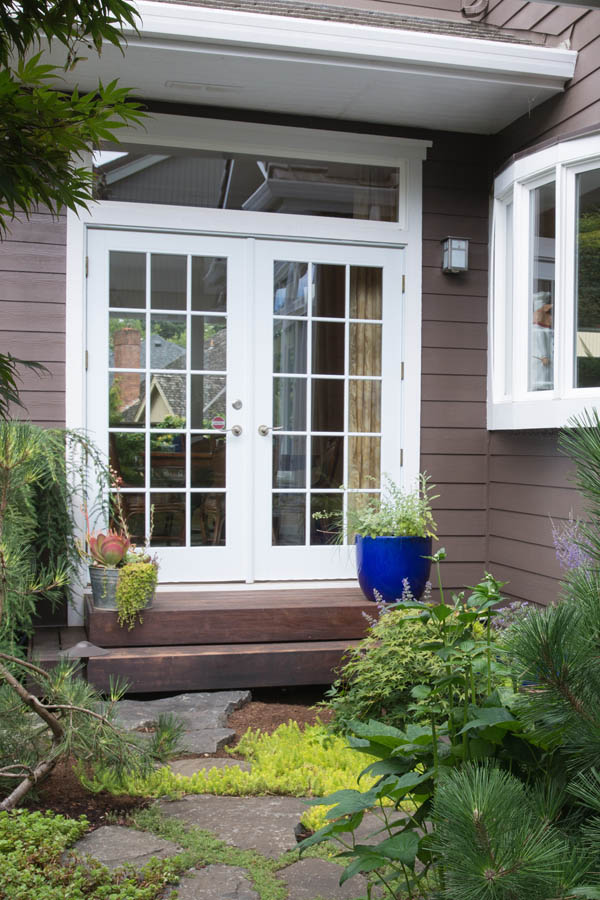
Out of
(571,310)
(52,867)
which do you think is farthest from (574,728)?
(571,310)

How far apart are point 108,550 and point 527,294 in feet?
8.20

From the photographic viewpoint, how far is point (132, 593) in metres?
3.84

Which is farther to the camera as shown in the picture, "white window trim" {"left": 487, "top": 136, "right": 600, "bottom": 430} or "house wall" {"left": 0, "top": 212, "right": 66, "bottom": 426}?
"house wall" {"left": 0, "top": 212, "right": 66, "bottom": 426}

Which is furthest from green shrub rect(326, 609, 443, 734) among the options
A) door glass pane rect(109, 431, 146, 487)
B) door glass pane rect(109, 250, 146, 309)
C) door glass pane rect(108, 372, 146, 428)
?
door glass pane rect(109, 250, 146, 309)

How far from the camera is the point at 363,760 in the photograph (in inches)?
117

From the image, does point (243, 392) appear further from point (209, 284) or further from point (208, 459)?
point (209, 284)

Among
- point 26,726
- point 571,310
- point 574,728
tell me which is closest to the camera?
point 574,728

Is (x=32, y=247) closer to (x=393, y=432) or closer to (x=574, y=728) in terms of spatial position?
(x=393, y=432)

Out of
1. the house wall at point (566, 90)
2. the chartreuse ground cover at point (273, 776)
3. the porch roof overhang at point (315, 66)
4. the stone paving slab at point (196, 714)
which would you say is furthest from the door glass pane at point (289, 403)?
the chartreuse ground cover at point (273, 776)

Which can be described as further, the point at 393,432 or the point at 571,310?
the point at 393,432

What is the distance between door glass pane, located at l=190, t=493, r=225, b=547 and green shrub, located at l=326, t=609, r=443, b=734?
146cm

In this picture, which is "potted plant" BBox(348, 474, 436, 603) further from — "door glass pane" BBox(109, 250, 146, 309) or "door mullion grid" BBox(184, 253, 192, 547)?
"door glass pane" BBox(109, 250, 146, 309)

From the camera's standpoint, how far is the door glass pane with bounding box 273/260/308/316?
4.73 m

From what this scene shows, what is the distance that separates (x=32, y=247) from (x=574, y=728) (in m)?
3.86
